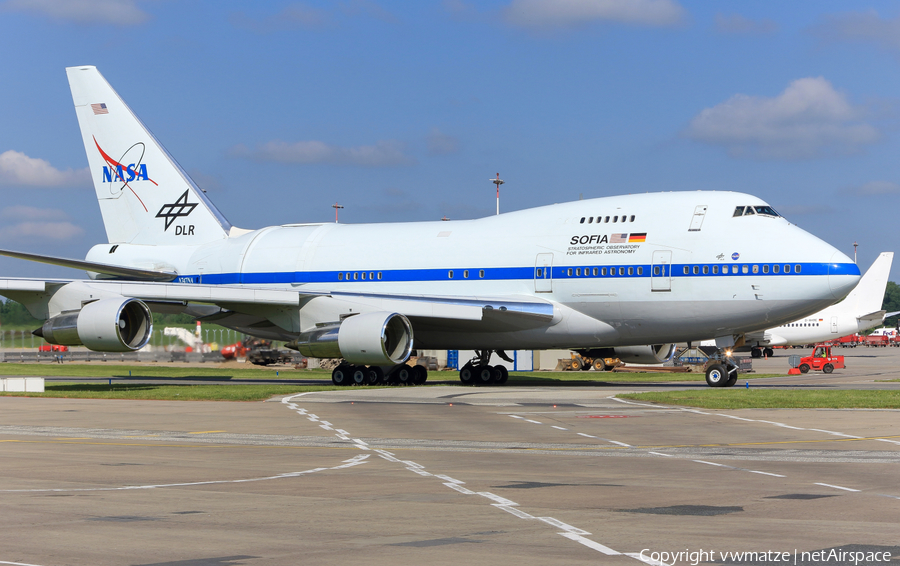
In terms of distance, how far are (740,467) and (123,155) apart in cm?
3341

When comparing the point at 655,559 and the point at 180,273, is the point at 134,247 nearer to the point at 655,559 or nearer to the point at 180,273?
the point at 180,273

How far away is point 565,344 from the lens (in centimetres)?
3186

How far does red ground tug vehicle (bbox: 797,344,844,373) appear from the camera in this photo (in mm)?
53300

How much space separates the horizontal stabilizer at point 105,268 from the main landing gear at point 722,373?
21.4m

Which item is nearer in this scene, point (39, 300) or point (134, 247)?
point (39, 300)

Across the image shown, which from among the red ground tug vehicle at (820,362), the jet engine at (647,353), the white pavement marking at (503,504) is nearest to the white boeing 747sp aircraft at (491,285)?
the jet engine at (647,353)

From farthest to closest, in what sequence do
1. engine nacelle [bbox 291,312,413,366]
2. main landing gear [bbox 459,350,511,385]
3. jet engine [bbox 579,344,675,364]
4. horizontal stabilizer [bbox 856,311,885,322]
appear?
1. horizontal stabilizer [bbox 856,311,885,322]
2. jet engine [bbox 579,344,675,364]
3. main landing gear [bbox 459,350,511,385]
4. engine nacelle [bbox 291,312,413,366]

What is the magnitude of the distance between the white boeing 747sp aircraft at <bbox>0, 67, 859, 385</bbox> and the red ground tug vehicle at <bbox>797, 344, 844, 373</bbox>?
62.7ft

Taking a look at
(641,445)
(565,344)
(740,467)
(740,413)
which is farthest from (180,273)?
(740,467)

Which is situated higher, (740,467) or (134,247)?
(134,247)

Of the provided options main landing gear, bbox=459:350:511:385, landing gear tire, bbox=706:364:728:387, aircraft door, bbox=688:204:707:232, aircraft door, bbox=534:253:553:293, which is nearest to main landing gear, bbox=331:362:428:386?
main landing gear, bbox=459:350:511:385

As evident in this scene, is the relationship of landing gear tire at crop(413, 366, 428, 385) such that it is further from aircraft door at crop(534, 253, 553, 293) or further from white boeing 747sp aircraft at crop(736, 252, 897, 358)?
white boeing 747sp aircraft at crop(736, 252, 897, 358)

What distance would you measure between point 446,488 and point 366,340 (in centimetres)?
1902

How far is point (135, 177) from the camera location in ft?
130
